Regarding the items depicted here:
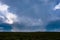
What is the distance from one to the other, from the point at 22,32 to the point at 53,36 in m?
0.87

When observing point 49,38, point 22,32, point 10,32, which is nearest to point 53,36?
point 49,38

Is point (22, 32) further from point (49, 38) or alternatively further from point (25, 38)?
point (49, 38)

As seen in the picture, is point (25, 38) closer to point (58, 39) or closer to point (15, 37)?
point (15, 37)

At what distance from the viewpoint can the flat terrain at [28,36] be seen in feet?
16.5

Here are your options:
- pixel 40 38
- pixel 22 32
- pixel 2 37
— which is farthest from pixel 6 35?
pixel 40 38

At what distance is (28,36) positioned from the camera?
16.6 ft

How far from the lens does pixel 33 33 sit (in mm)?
5094

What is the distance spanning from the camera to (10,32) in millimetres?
5066

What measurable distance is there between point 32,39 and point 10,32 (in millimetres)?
642

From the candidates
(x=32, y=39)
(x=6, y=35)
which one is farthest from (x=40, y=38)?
(x=6, y=35)

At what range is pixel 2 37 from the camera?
504cm

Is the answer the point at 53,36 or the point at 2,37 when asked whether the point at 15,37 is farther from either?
the point at 53,36

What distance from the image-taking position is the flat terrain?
5039 mm

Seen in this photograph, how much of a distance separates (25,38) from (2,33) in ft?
2.13
